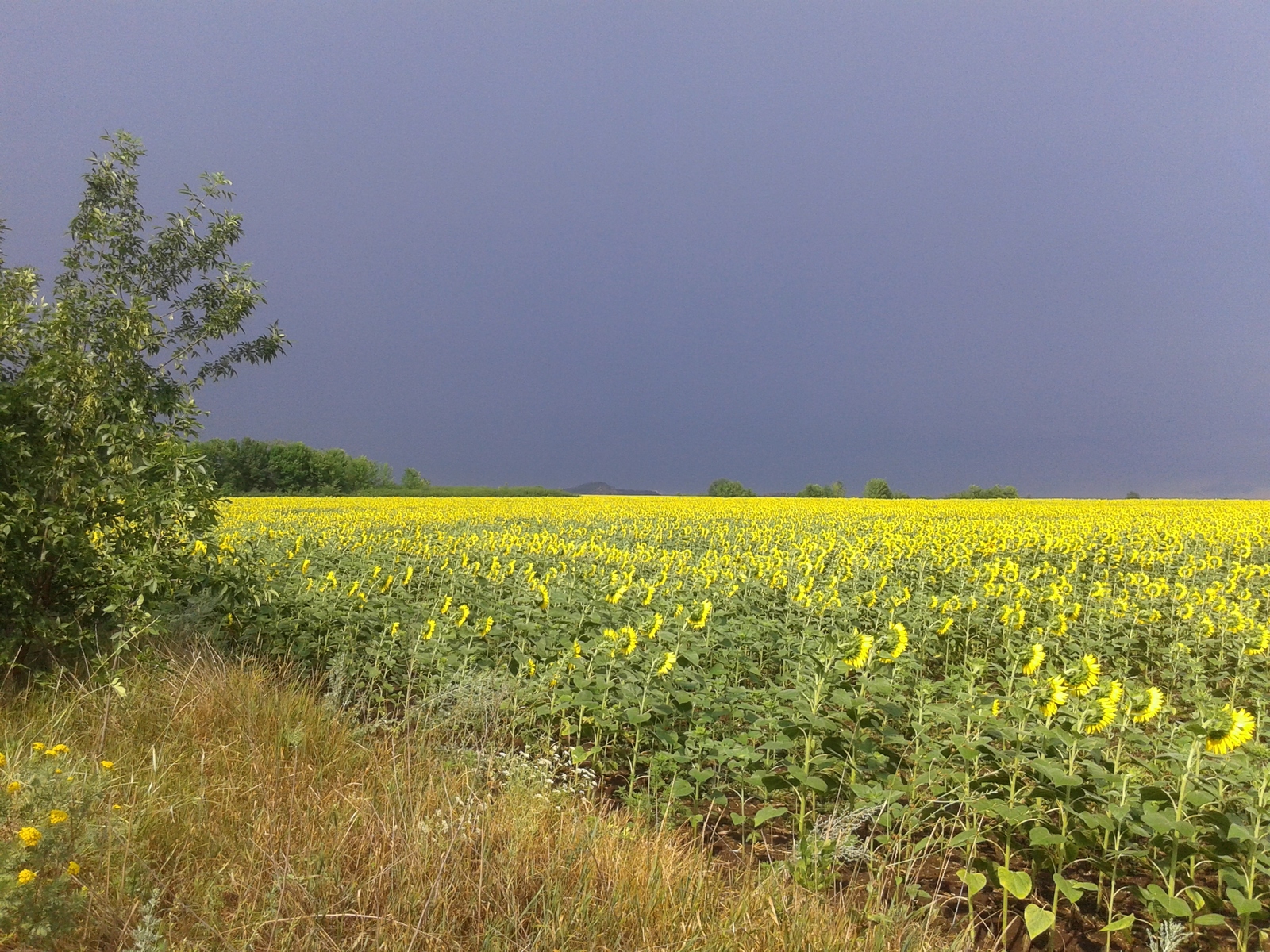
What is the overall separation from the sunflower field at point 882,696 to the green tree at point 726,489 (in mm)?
56980

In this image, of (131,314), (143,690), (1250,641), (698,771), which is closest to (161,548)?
(143,690)

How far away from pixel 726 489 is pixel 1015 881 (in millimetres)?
69128

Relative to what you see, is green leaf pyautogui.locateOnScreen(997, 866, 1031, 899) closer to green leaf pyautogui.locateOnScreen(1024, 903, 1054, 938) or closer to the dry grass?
green leaf pyautogui.locateOnScreen(1024, 903, 1054, 938)

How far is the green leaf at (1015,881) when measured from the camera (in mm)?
3104

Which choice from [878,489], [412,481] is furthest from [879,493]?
[412,481]

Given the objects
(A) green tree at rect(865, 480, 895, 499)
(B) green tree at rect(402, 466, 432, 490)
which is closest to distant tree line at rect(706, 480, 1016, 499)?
(A) green tree at rect(865, 480, 895, 499)

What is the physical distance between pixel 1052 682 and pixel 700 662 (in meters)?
3.51

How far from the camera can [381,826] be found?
310 centimetres

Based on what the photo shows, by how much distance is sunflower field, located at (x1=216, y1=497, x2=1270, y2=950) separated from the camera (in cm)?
350

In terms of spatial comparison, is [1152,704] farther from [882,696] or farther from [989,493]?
[989,493]

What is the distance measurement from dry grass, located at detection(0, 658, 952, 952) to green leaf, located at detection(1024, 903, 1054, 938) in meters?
0.37

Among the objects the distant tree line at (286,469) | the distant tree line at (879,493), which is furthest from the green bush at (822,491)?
the distant tree line at (286,469)

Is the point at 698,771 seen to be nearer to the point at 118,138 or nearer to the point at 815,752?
the point at 815,752

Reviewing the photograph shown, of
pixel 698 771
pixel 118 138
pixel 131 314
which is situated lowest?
pixel 698 771
